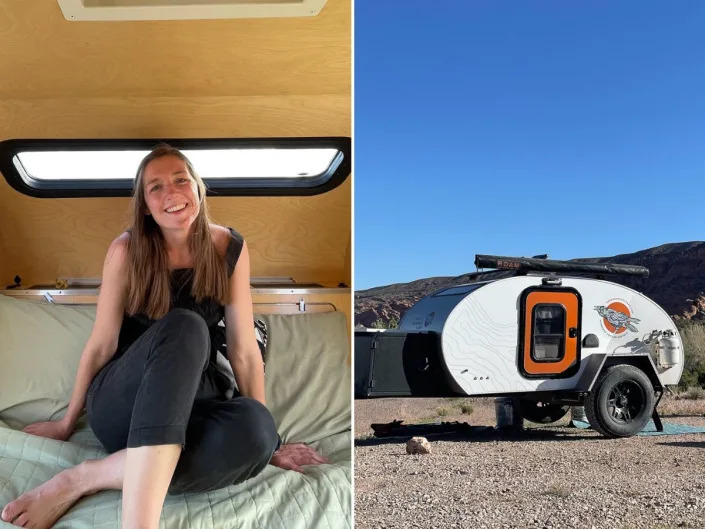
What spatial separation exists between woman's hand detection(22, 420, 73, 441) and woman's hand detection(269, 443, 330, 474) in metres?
0.39

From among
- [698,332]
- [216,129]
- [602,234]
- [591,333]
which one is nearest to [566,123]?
[602,234]

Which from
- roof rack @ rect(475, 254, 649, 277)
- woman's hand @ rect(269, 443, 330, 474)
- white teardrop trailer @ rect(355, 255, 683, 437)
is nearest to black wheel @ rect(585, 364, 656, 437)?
white teardrop trailer @ rect(355, 255, 683, 437)

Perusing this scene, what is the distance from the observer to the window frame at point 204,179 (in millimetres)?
1453

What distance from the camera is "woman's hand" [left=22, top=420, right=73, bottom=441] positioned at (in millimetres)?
1273

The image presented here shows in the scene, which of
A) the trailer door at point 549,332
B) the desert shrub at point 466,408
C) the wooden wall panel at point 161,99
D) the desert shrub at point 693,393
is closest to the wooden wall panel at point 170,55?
the wooden wall panel at point 161,99

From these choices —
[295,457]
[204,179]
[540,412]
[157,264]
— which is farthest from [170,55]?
[540,412]

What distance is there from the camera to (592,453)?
214 inches

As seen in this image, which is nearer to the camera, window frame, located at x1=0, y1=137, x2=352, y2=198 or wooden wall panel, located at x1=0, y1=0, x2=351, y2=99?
wooden wall panel, located at x1=0, y1=0, x2=351, y2=99

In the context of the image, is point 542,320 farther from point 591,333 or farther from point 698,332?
point 698,332

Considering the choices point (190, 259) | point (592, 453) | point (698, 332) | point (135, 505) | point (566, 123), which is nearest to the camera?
point (135, 505)

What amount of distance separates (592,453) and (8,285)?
5.02 meters

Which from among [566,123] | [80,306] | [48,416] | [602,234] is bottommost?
[48,416]

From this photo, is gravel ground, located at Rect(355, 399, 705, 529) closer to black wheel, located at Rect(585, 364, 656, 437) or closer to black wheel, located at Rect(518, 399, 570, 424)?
black wheel, located at Rect(585, 364, 656, 437)

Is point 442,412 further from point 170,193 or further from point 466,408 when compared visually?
point 170,193
